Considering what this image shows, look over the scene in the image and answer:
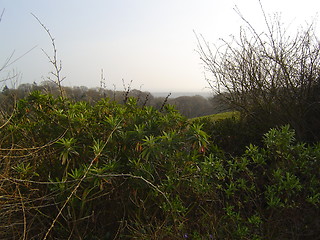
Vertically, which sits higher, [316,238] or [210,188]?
[210,188]

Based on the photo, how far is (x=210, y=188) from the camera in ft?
8.92

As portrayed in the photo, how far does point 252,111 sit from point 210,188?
3238mm

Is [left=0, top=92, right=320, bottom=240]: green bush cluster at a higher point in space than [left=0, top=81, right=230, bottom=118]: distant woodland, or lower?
lower

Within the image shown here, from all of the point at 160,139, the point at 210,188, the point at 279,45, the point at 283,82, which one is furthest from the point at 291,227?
the point at 279,45

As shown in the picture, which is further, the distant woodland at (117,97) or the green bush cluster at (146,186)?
the distant woodland at (117,97)

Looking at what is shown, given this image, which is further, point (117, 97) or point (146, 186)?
point (117, 97)

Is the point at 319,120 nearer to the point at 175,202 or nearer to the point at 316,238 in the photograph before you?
the point at 316,238

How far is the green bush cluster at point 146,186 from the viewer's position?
2.54 metres

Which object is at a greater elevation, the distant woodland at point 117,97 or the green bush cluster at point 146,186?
the distant woodland at point 117,97

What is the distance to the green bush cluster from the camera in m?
2.54

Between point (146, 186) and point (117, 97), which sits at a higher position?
point (117, 97)

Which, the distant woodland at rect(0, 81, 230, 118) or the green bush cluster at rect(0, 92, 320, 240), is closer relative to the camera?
the green bush cluster at rect(0, 92, 320, 240)

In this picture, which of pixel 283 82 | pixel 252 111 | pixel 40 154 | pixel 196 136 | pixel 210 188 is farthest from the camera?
pixel 252 111

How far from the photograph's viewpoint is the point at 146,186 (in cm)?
255
